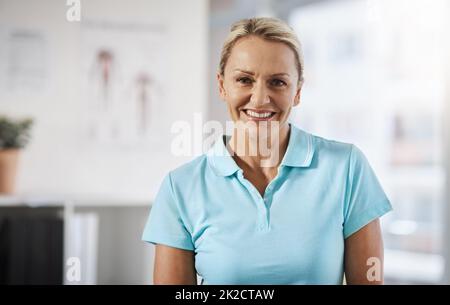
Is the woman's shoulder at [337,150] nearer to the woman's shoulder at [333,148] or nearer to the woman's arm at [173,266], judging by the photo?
the woman's shoulder at [333,148]

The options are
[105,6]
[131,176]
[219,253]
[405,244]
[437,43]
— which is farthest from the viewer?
[405,244]

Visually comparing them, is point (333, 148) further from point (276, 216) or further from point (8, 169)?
point (8, 169)

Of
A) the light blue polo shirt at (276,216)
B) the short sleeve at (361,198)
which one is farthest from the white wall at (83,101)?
the short sleeve at (361,198)

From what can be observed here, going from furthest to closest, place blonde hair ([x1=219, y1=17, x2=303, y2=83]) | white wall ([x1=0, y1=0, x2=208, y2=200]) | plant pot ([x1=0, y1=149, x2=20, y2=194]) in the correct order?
plant pot ([x1=0, y1=149, x2=20, y2=194]), white wall ([x1=0, y1=0, x2=208, y2=200]), blonde hair ([x1=219, y1=17, x2=303, y2=83])

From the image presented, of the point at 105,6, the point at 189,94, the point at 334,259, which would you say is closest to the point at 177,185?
the point at 334,259

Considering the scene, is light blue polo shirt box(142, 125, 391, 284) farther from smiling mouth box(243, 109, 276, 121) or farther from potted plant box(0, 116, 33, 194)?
potted plant box(0, 116, 33, 194)

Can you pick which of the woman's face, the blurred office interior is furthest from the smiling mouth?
the blurred office interior

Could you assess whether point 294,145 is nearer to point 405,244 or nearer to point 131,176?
point 131,176

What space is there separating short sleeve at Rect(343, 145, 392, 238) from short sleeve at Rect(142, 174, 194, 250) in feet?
0.68

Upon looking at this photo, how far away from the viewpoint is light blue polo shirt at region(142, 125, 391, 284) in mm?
764

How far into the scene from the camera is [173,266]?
0.78m

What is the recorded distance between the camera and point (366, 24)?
2.06 meters
